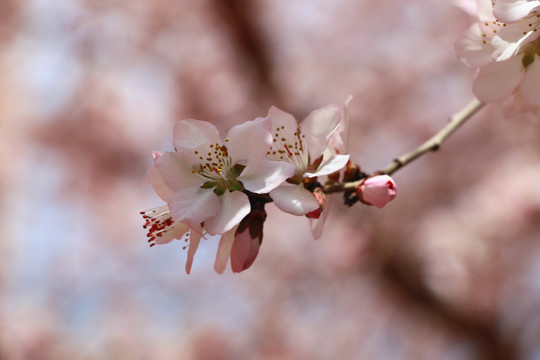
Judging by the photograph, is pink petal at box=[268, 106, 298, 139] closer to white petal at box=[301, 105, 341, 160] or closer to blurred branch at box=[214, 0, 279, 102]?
white petal at box=[301, 105, 341, 160]

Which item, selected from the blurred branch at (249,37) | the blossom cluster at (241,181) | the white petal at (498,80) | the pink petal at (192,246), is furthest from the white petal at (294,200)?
the blurred branch at (249,37)

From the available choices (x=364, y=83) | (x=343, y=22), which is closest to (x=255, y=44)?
(x=364, y=83)

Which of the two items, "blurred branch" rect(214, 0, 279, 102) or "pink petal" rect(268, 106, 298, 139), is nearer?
"pink petal" rect(268, 106, 298, 139)

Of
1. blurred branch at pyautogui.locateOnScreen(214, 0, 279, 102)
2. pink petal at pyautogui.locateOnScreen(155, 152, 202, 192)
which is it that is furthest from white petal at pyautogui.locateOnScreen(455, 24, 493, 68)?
blurred branch at pyautogui.locateOnScreen(214, 0, 279, 102)

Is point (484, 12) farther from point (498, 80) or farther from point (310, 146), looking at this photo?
point (310, 146)

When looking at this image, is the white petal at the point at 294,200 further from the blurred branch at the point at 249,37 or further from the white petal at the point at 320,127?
the blurred branch at the point at 249,37

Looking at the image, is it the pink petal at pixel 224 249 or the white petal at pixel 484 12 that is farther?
the white petal at pixel 484 12
